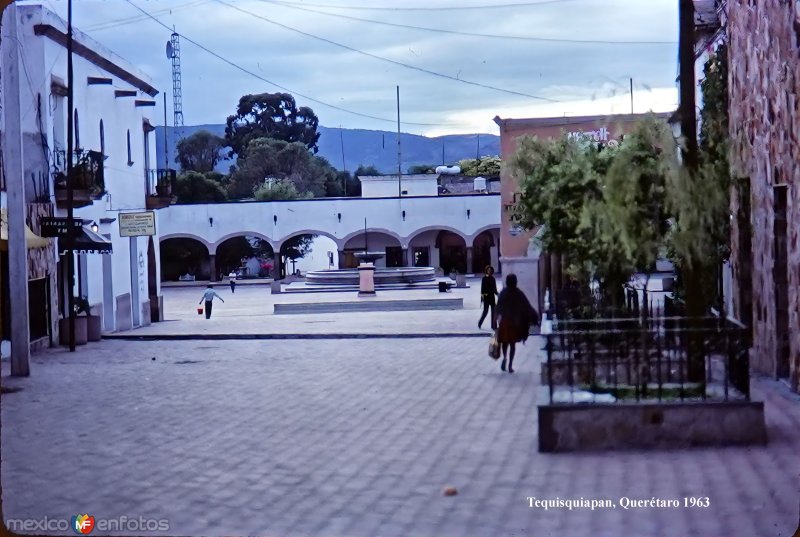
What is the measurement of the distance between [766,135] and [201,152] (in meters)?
42.2

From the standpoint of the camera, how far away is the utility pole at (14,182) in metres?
13.2

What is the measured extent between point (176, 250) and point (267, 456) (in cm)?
4273

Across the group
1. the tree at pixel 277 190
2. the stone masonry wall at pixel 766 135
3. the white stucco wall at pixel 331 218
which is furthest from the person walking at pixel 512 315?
the tree at pixel 277 190

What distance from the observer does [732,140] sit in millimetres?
11664

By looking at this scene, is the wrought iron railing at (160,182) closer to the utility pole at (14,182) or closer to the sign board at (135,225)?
the sign board at (135,225)

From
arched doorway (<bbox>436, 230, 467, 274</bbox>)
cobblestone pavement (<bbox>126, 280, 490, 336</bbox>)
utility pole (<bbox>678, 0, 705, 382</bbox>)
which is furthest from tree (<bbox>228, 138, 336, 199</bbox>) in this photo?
utility pole (<bbox>678, 0, 705, 382</bbox>)

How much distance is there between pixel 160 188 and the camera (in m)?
27.8

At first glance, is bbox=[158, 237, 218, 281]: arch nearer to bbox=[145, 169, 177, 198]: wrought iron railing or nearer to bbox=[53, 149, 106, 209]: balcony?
bbox=[145, 169, 177, 198]: wrought iron railing

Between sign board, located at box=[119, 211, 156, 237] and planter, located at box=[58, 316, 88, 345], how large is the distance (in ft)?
13.0

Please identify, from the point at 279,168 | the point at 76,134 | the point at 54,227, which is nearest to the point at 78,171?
the point at 76,134

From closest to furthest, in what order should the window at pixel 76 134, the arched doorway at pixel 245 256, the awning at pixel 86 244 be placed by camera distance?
the awning at pixel 86 244
the window at pixel 76 134
the arched doorway at pixel 245 256

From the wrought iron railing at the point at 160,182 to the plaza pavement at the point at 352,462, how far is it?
13764 millimetres

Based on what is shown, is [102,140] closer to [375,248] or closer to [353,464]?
[353,464]

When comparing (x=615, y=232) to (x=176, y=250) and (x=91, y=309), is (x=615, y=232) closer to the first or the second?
(x=91, y=309)
